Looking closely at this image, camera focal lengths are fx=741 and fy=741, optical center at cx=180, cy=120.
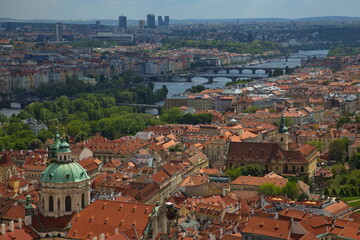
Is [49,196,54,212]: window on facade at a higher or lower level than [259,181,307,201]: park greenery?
higher

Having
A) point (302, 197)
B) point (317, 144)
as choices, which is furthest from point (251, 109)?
point (302, 197)

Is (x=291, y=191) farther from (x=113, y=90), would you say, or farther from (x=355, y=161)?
(x=113, y=90)

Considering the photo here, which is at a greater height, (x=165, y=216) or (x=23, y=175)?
(x=165, y=216)

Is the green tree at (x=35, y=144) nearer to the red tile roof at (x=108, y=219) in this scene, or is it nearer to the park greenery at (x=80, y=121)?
the park greenery at (x=80, y=121)

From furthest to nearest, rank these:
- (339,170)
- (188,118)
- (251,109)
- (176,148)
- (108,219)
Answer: (251,109) < (188,118) < (176,148) < (339,170) < (108,219)

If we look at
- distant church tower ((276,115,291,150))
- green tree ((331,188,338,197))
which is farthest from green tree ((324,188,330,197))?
distant church tower ((276,115,291,150))

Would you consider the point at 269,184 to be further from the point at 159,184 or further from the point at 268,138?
the point at 268,138

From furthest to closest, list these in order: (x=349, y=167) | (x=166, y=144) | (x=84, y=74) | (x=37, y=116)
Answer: (x=84, y=74)
(x=37, y=116)
(x=166, y=144)
(x=349, y=167)

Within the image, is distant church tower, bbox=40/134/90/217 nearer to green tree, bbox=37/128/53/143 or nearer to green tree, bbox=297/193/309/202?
green tree, bbox=297/193/309/202

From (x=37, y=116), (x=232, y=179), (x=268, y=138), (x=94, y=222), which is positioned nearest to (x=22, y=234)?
(x=94, y=222)
